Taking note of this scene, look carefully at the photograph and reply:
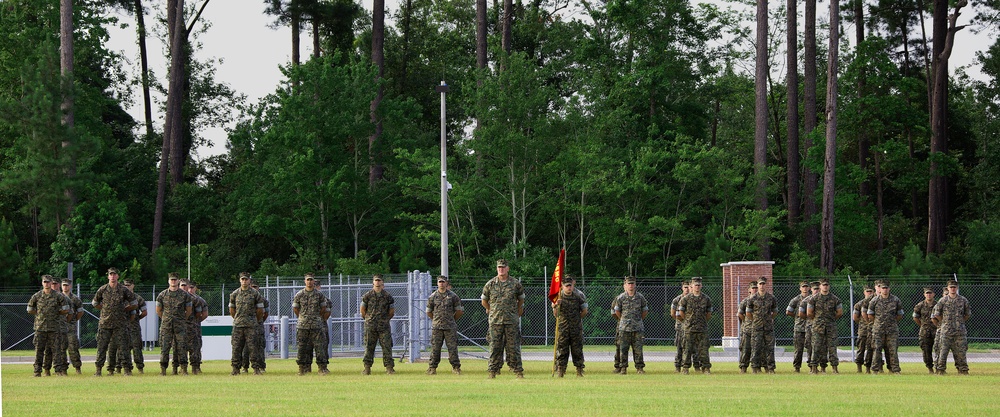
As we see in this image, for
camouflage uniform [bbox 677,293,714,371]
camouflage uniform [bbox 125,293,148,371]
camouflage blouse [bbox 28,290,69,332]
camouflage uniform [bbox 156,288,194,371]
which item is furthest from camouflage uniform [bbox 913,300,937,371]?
camouflage blouse [bbox 28,290,69,332]

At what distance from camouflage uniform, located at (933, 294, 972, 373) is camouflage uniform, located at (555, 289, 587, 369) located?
661cm

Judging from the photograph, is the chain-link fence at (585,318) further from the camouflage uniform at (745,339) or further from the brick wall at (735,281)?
the camouflage uniform at (745,339)

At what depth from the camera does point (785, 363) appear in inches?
1096

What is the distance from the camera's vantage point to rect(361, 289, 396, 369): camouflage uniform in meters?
22.8

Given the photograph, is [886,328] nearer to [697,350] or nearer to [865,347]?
[865,347]

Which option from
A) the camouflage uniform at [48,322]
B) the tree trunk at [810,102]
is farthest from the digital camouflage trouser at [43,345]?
the tree trunk at [810,102]

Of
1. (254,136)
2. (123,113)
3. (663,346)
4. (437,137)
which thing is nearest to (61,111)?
(254,136)

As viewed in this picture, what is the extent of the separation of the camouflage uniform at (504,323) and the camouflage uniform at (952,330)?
7.70 m

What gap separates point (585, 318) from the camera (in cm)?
3841

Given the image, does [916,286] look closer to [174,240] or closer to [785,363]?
[785,363]

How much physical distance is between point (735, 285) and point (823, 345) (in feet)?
28.6

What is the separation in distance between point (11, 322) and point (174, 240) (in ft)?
41.1

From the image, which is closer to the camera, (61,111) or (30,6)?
(61,111)

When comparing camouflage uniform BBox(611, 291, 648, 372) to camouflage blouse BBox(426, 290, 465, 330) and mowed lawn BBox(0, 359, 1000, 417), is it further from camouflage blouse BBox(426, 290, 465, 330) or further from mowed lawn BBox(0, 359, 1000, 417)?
camouflage blouse BBox(426, 290, 465, 330)
